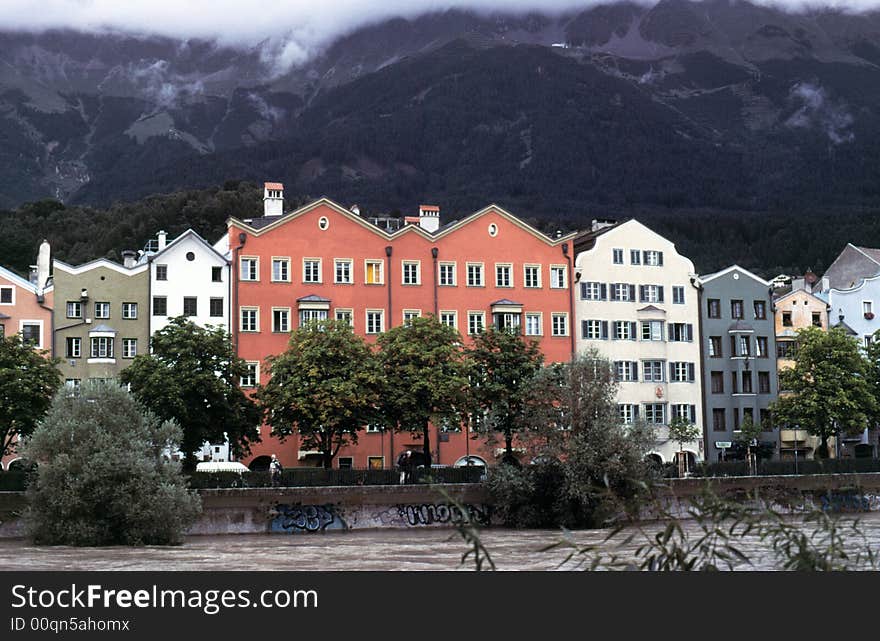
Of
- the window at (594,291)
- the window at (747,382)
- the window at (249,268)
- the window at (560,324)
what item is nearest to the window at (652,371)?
the window at (594,291)

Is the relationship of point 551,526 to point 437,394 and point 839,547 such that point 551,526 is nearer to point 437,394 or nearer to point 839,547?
point 437,394

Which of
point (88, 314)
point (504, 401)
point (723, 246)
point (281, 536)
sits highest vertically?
point (723, 246)

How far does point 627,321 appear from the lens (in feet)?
310

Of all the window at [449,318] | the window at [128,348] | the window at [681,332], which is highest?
the window at [449,318]

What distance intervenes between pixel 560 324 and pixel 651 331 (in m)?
7.53

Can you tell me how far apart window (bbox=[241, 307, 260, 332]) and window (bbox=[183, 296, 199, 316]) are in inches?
119

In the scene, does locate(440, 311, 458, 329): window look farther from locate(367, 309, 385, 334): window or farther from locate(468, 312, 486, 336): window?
locate(367, 309, 385, 334): window

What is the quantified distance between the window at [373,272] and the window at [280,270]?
5675mm

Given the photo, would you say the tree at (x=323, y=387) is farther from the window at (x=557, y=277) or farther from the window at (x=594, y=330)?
the window at (x=594, y=330)

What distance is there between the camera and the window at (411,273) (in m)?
89.2

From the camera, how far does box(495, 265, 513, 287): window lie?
91.3 m

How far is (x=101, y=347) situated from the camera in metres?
80.4
